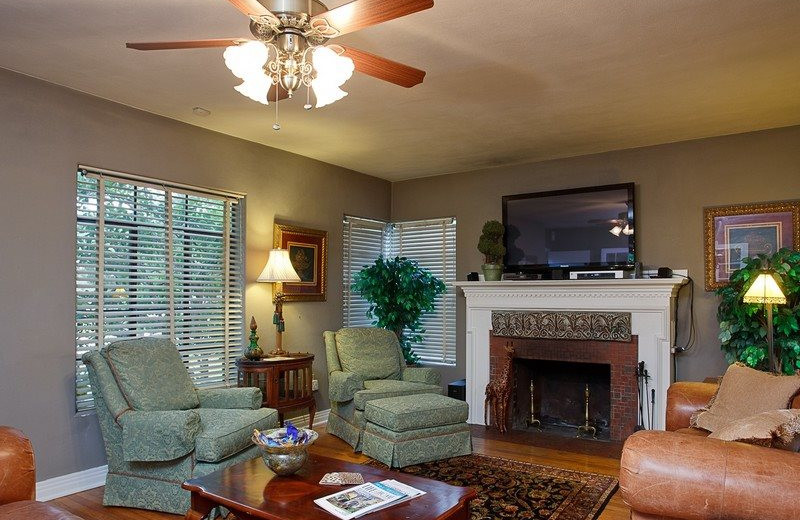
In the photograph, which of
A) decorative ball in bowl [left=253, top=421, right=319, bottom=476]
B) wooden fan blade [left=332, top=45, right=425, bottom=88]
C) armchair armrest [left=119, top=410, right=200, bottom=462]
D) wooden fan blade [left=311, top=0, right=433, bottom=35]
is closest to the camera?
wooden fan blade [left=311, top=0, right=433, bottom=35]

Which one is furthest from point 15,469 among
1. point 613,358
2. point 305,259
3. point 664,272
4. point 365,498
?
point 664,272

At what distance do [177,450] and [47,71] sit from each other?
2345 millimetres

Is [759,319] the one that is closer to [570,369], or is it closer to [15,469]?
[570,369]

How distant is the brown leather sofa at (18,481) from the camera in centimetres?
199

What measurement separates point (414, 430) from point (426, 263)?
2.59 metres

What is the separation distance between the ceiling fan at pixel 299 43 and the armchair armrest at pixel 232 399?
7.35 feet

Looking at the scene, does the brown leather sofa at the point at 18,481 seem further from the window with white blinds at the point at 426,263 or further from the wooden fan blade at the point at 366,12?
the window with white blinds at the point at 426,263

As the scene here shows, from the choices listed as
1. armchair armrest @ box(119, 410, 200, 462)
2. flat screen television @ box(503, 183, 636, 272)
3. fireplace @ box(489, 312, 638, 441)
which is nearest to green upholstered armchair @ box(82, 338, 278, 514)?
armchair armrest @ box(119, 410, 200, 462)

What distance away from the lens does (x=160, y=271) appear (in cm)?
422

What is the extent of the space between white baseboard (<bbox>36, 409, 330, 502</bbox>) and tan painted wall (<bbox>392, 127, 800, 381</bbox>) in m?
4.21

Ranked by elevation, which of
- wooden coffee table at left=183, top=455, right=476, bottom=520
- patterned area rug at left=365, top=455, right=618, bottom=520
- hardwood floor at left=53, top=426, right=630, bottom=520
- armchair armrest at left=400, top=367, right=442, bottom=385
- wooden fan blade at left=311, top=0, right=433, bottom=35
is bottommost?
hardwood floor at left=53, top=426, right=630, bottom=520

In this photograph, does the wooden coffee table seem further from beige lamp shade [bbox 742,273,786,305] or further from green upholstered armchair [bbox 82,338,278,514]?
beige lamp shade [bbox 742,273,786,305]

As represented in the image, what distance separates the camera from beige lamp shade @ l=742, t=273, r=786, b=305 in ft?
12.2

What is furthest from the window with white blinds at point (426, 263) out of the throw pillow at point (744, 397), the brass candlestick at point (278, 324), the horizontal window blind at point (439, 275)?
the throw pillow at point (744, 397)
